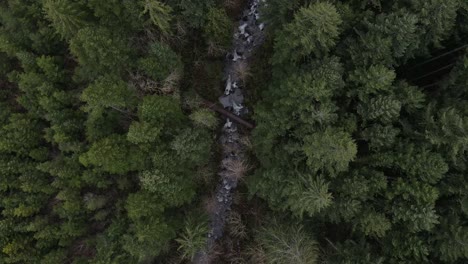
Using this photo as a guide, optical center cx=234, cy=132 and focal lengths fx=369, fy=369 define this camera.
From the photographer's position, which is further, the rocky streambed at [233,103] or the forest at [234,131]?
the rocky streambed at [233,103]

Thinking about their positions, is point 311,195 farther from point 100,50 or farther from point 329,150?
point 100,50

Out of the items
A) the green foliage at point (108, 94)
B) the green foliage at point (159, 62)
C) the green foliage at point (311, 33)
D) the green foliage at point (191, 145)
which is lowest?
the green foliage at point (191, 145)

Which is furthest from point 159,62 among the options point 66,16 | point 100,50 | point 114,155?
point 114,155

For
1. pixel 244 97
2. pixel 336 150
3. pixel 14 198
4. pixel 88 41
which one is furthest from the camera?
pixel 244 97

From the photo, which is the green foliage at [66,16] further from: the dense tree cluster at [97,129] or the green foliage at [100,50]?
the green foliage at [100,50]

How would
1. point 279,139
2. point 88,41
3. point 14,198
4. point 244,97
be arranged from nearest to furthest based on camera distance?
1. point 88,41
2. point 279,139
3. point 14,198
4. point 244,97

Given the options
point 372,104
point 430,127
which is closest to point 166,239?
point 372,104

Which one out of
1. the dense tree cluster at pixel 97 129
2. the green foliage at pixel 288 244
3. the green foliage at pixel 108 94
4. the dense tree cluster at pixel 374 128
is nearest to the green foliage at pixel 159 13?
the dense tree cluster at pixel 97 129

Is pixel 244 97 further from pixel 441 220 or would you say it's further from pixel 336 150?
pixel 441 220
